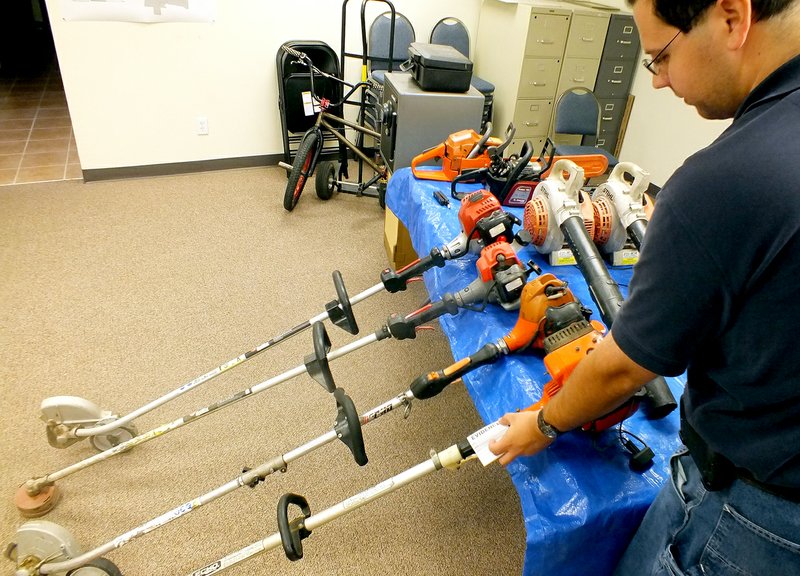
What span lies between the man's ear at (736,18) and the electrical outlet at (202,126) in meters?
3.56

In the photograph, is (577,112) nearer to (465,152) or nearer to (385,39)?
(385,39)

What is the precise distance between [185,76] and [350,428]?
3.21m

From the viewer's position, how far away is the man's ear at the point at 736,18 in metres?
0.54

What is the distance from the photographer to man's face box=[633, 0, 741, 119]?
1.94 feet

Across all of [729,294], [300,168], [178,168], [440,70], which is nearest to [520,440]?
[729,294]

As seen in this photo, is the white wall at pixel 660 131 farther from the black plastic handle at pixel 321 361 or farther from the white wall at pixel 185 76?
the black plastic handle at pixel 321 361

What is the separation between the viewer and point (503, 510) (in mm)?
1604

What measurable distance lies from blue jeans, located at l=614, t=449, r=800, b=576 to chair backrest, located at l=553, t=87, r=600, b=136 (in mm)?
3015

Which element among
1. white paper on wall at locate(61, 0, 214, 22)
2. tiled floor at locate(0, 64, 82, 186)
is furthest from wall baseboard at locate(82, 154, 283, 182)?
white paper on wall at locate(61, 0, 214, 22)

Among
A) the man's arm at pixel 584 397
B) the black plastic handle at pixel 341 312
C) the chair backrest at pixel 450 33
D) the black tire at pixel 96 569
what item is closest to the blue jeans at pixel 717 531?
the man's arm at pixel 584 397

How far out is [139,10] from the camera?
3023 millimetres

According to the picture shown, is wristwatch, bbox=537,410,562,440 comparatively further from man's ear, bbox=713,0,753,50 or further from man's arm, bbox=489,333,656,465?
man's ear, bbox=713,0,753,50

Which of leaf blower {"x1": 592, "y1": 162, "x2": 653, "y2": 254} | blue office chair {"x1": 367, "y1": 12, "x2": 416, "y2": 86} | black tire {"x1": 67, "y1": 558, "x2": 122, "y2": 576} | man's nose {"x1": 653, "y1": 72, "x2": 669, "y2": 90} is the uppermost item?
man's nose {"x1": 653, "y1": 72, "x2": 669, "y2": 90}

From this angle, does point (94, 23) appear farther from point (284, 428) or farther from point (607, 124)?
point (607, 124)
